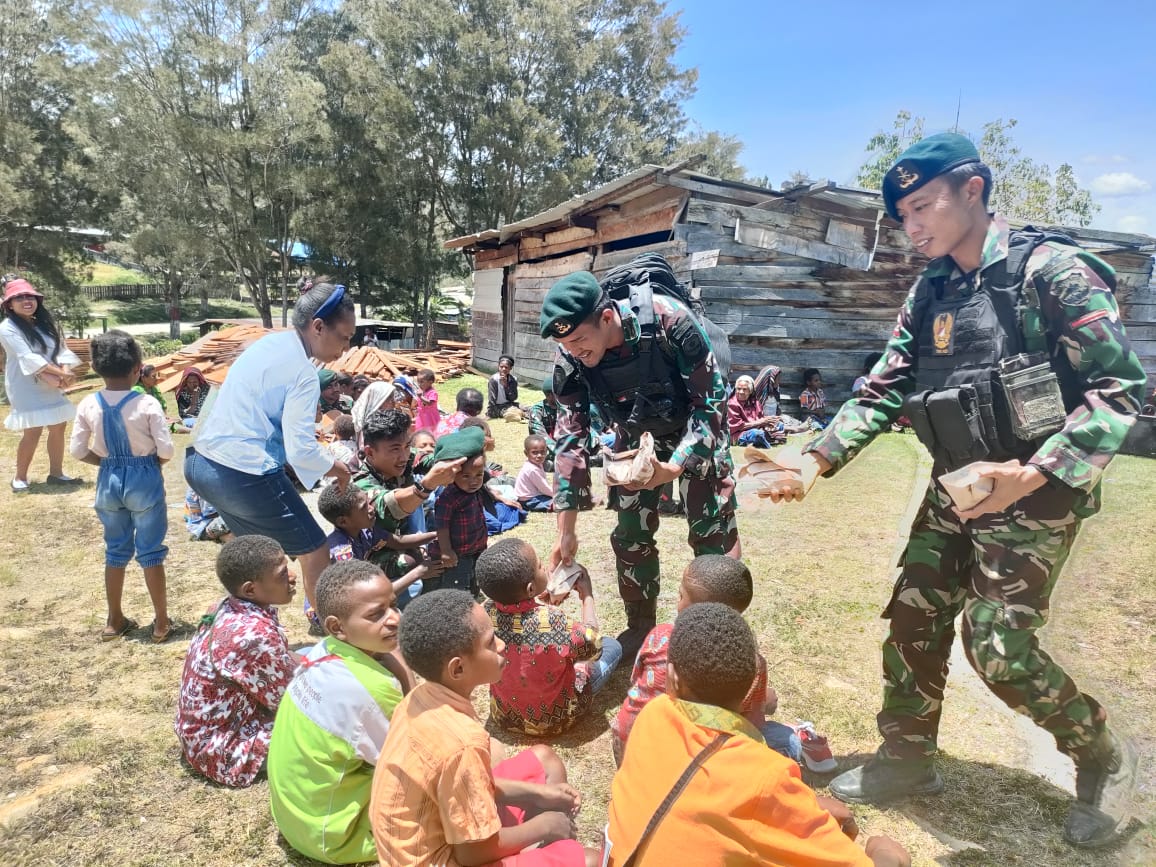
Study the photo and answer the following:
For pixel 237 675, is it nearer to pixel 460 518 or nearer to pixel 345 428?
pixel 460 518

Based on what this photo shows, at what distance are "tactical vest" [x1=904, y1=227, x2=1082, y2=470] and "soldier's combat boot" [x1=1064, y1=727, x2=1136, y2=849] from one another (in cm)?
98

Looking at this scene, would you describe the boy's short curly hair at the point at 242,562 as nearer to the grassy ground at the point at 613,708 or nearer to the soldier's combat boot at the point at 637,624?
the grassy ground at the point at 613,708

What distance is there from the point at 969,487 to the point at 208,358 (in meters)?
15.0

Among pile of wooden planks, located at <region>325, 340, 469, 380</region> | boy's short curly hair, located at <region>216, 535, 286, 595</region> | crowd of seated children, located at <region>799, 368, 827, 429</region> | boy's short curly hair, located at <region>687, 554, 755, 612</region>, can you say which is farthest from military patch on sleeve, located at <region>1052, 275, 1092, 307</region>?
pile of wooden planks, located at <region>325, 340, 469, 380</region>

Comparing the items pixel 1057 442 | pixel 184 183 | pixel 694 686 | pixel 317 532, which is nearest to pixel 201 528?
pixel 317 532

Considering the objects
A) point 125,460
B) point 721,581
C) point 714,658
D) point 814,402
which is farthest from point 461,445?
point 814,402

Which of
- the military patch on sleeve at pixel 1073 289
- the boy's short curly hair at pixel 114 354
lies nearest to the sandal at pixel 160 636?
the boy's short curly hair at pixel 114 354

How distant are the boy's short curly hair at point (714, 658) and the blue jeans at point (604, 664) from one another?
144cm

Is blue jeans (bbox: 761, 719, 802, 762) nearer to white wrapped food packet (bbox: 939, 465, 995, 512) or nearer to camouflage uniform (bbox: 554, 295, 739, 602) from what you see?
camouflage uniform (bbox: 554, 295, 739, 602)

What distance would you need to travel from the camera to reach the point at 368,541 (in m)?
3.97

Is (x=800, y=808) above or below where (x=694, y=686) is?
below

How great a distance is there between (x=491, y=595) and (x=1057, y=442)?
197 centimetres

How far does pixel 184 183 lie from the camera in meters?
20.8

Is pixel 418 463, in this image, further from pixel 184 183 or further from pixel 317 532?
pixel 184 183
